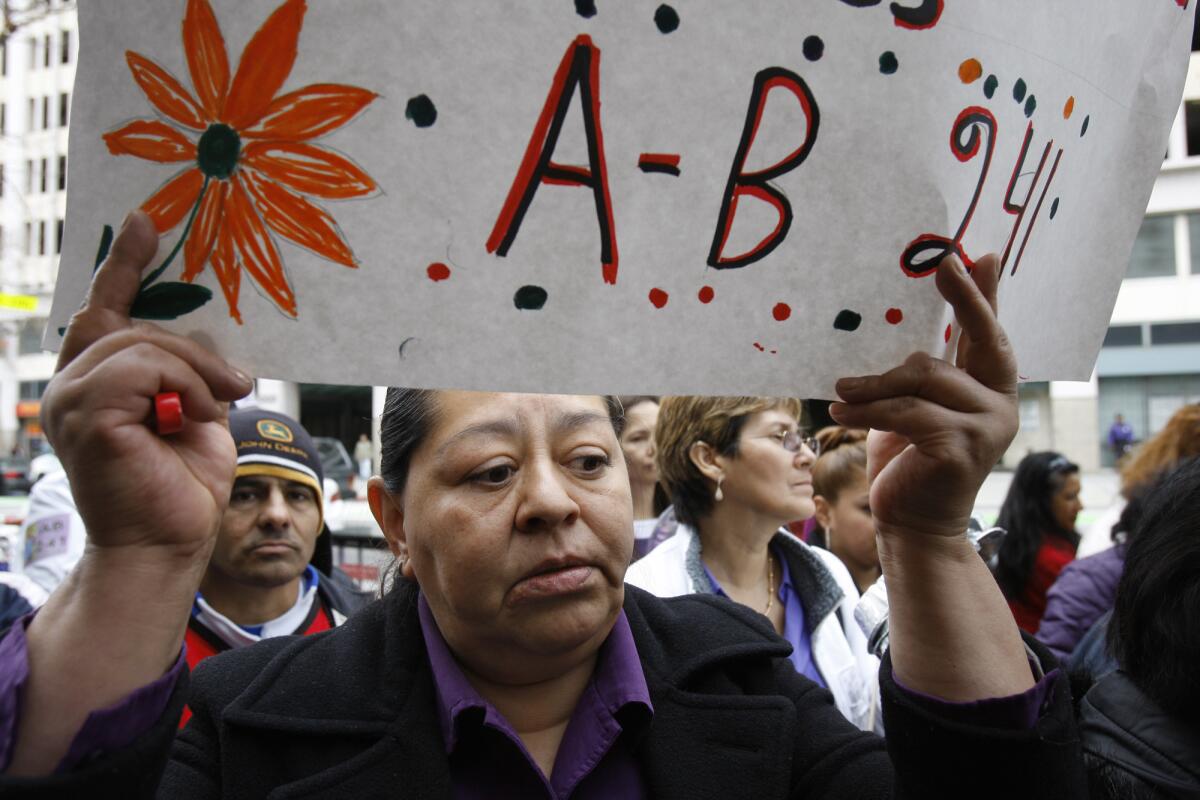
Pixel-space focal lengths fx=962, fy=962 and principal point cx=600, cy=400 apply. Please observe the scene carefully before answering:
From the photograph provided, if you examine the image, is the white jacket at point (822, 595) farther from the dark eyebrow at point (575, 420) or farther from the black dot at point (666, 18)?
the black dot at point (666, 18)

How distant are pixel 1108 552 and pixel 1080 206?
2686 mm

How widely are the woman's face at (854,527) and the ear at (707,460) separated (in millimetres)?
848

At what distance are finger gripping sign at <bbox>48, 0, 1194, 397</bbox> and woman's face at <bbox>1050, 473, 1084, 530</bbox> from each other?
12.8ft

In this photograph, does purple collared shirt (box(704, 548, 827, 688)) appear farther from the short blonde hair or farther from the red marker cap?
the red marker cap

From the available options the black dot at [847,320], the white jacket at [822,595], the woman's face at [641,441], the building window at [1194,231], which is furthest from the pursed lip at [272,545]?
the building window at [1194,231]

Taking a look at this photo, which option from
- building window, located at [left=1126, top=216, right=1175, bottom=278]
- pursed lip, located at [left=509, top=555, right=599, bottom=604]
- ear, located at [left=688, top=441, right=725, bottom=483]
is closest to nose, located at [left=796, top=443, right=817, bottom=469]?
ear, located at [left=688, top=441, right=725, bottom=483]

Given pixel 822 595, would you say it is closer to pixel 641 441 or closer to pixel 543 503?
pixel 641 441

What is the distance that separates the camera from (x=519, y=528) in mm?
1433

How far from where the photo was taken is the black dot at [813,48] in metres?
1.09

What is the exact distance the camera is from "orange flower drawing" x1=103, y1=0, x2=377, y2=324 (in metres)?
1.00

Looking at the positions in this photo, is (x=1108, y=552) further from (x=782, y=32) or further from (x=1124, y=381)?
(x=1124, y=381)

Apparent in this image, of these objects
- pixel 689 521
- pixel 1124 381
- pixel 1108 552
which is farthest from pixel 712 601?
pixel 1124 381

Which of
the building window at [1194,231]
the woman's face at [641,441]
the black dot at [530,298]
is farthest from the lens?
the building window at [1194,231]

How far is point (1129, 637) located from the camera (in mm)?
1507
